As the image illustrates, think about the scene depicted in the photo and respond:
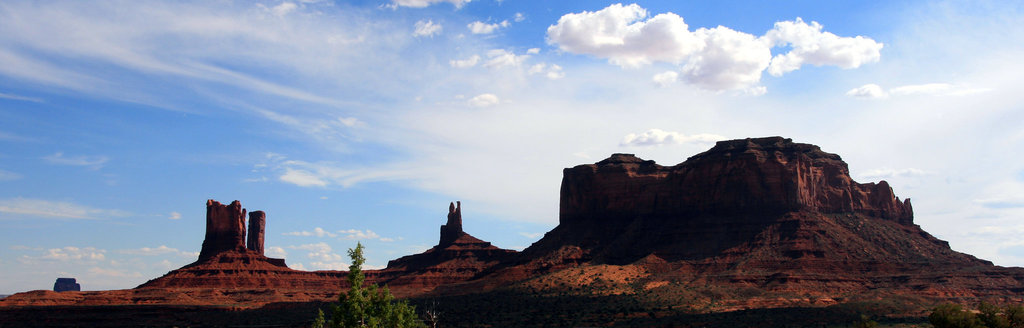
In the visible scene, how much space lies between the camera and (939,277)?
4656 inches

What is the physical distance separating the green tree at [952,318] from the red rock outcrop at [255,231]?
6023 inches

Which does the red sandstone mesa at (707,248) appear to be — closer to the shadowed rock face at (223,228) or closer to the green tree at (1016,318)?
the shadowed rock face at (223,228)

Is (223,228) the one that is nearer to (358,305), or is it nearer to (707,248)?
(707,248)

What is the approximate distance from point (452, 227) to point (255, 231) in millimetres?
39650

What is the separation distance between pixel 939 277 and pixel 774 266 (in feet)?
63.5

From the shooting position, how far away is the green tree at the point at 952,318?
6253 cm

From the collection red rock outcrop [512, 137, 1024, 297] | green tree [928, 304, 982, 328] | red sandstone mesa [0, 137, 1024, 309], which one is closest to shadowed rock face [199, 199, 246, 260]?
red sandstone mesa [0, 137, 1024, 309]

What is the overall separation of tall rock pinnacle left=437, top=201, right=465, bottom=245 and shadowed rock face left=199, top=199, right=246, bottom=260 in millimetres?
40295

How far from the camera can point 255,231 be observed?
196375mm

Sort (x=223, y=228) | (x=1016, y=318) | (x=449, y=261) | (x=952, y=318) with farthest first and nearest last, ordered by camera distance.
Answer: (x=449, y=261), (x=223, y=228), (x=1016, y=318), (x=952, y=318)

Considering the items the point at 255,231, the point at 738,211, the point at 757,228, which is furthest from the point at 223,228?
the point at 757,228

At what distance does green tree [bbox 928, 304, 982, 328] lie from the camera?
62531 mm

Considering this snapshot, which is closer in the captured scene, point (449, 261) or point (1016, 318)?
point (1016, 318)

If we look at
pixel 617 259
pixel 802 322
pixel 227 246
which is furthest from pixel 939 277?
pixel 227 246
